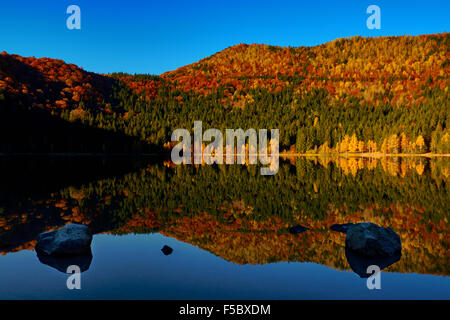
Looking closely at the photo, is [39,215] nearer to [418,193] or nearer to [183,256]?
[183,256]

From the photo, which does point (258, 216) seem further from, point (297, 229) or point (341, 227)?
point (341, 227)

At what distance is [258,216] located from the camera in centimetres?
2278

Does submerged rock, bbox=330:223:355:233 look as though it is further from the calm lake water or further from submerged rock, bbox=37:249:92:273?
submerged rock, bbox=37:249:92:273

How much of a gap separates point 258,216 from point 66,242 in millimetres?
12671

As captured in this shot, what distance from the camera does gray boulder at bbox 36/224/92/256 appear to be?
14320mm

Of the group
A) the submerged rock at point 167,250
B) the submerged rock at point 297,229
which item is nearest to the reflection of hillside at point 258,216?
the submerged rock at point 297,229

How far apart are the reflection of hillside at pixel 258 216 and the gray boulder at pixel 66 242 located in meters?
1.38

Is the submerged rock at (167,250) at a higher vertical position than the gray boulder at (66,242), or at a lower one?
lower

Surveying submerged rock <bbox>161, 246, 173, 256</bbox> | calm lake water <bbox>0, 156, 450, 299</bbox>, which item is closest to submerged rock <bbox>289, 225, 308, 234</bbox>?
calm lake water <bbox>0, 156, 450, 299</bbox>

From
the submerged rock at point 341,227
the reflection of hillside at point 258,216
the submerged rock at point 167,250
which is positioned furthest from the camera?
the submerged rock at point 341,227

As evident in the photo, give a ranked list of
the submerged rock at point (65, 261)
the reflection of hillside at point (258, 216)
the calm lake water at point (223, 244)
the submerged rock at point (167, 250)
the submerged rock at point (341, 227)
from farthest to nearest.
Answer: the submerged rock at point (341, 227) → the reflection of hillside at point (258, 216) → the submerged rock at point (167, 250) → the submerged rock at point (65, 261) → the calm lake water at point (223, 244)

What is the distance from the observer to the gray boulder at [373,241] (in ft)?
47.1

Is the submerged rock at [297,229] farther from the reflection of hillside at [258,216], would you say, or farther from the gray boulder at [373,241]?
the gray boulder at [373,241]

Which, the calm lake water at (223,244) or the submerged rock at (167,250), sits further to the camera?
the submerged rock at (167,250)
